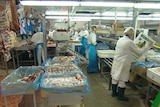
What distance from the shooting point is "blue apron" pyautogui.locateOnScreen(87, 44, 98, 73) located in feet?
14.5

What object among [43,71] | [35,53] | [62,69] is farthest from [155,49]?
[35,53]

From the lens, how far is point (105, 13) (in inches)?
246

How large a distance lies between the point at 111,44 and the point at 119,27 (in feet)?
2.57

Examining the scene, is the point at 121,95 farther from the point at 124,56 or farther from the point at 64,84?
the point at 64,84

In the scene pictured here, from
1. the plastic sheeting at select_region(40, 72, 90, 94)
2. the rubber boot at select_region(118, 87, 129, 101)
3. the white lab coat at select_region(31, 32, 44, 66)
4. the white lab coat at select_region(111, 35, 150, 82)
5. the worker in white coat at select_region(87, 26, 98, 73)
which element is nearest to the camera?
the plastic sheeting at select_region(40, 72, 90, 94)

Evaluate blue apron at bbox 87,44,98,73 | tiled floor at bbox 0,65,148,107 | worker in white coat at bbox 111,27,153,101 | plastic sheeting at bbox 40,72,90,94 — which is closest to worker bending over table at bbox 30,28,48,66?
blue apron at bbox 87,44,98,73

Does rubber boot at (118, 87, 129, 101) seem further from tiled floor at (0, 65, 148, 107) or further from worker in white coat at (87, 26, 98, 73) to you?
worker in white coat at (87, 26, 98, 73)

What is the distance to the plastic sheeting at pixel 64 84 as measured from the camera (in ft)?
5.73

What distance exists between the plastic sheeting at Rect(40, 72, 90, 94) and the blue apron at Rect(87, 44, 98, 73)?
2.41m

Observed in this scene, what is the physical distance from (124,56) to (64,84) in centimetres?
141

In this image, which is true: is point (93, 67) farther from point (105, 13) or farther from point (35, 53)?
point (105, 13)

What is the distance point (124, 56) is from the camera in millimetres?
2764

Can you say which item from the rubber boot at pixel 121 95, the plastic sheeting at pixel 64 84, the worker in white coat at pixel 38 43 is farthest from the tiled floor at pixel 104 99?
the worker in white coat at pixel 38 43

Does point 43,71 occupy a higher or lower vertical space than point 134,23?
lower
